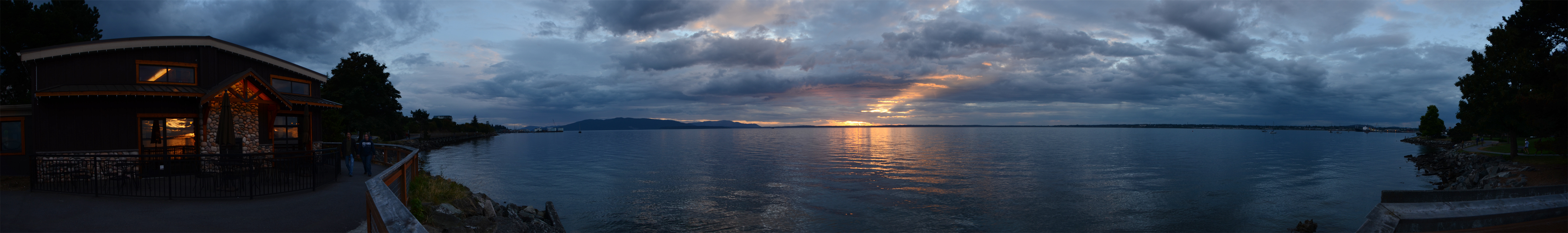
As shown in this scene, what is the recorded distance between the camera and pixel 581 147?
83312 millimetres

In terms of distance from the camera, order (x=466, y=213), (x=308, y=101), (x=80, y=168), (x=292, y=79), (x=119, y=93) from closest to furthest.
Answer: (x=80, y=168)
(x=466, y=213)
(x=119, y=93)
(x=308, y=101)
(x=292, y=79)

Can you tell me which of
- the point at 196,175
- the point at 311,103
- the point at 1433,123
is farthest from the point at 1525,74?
the point at 1433,123

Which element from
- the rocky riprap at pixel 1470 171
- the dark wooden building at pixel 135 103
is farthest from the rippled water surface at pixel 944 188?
the dark wooden building at pixel 135 103

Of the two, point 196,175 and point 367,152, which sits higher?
point 367,152

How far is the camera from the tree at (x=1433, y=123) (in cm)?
8638

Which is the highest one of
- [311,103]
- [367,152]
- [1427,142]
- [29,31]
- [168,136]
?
[29,31]

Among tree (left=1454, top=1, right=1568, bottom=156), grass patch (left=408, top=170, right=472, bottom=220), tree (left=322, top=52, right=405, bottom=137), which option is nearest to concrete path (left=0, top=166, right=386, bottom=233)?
grass patch (left=408, top=170, right=472, bottom=220)

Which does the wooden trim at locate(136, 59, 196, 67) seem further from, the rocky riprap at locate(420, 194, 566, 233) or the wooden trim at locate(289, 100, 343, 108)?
the rocky riprap at locate(420, 194, 566, 233)

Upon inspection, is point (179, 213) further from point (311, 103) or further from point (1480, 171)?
point (1480, 171)

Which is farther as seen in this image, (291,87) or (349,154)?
(291,87)

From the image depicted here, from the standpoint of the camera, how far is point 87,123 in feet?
52.4

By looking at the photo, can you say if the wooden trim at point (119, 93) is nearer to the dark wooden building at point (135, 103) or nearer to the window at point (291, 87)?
the dark wooden building at point (135, 103)

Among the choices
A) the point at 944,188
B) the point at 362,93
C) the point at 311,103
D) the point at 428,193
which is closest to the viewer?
the point at 428,193

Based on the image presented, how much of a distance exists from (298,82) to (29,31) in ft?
56.4
